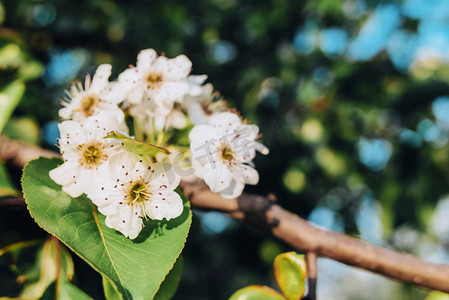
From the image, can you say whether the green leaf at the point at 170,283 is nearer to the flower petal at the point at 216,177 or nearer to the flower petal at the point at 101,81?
the flower petal at the point at 216,177

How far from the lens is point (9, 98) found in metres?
0.81

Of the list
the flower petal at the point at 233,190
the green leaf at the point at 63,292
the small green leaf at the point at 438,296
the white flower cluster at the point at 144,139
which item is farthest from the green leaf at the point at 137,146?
the small green leaf at the point at 438,296

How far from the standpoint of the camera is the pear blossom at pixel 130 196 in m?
0.52

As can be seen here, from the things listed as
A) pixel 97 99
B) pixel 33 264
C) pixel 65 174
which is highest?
pixel 97 99

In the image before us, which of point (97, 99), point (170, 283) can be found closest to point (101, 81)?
point (97, 99)

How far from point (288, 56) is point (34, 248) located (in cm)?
114

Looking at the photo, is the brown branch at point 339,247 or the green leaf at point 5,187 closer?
the brown branch at point 339,247

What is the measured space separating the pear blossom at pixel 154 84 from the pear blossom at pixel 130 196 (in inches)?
5.1

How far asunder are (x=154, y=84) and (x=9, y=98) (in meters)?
0.36

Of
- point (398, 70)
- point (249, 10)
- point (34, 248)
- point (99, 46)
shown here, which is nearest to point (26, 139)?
point (34, 248)

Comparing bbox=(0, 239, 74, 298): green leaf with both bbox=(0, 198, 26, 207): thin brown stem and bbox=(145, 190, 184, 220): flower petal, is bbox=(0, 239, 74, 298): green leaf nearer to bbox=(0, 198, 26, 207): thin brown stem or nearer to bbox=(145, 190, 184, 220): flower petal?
bbox=(0, 198, 26, 207): thin brown stem

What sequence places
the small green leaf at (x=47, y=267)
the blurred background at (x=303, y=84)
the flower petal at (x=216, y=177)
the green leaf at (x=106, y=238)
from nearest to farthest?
the green leaf at (x=106, y=238), the flower petal at (x=216, y=177), the small green leaf at (x=47, y=267), the blurred background at (x=303, y=84)

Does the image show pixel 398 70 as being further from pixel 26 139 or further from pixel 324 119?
pixel 26 139

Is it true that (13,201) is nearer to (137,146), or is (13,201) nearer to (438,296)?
(137,146)
